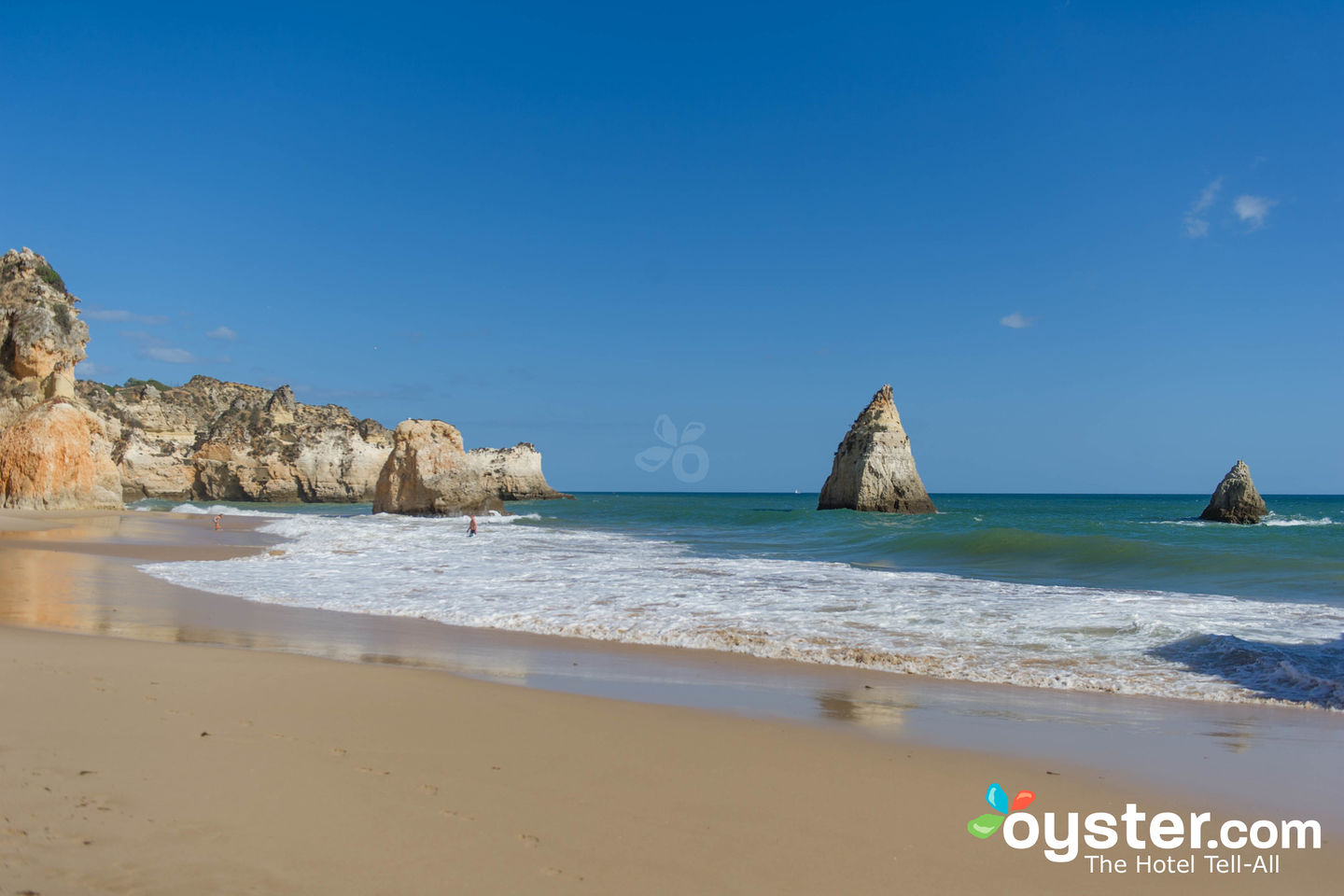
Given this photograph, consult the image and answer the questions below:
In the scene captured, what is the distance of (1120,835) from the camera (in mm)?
3312

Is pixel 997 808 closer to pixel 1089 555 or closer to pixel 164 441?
pixel 1089 555

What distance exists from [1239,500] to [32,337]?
49757 millimetres

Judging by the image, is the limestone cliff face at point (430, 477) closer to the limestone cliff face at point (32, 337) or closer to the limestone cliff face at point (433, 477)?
the limestone cliff face at point (433, 477)

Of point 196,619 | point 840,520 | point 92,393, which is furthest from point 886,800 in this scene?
point 92,393

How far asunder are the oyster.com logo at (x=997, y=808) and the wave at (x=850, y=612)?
308cm

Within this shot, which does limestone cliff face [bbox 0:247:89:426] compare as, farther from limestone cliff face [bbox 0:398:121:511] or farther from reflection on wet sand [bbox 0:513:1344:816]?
reflection on wet sand [bbox 0:513:1344:816]

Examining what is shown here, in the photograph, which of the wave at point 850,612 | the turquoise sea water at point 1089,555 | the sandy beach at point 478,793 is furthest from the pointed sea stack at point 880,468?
the sandy beach at point 478,793

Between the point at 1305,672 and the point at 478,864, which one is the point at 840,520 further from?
the point at 478,864

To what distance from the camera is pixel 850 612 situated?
383 inches

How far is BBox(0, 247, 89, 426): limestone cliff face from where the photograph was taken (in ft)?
95.1

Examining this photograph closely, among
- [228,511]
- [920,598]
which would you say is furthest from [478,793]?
[228,511]

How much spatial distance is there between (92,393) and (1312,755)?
6622cm

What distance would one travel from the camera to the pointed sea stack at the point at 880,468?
40.2 metres

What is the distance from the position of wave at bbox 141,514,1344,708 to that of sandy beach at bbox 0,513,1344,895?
1.45 m
